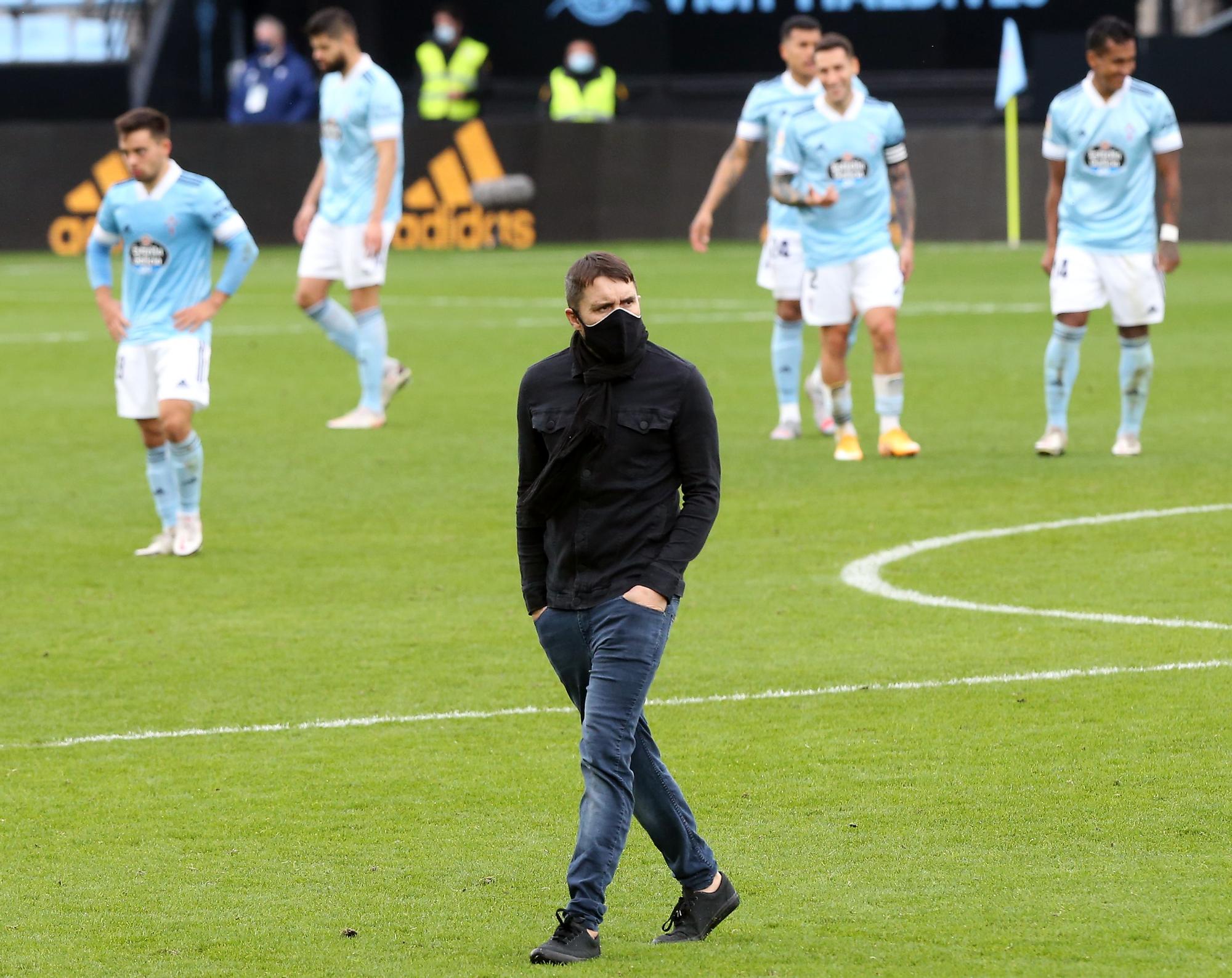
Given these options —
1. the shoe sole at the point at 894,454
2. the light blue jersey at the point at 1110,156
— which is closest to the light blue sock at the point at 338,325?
the shoe sole at the point at 894,454

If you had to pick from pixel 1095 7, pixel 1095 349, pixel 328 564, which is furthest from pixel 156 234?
pixel 1095 7

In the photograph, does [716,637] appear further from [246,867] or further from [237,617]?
[246,867]

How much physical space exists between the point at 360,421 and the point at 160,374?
522 cm

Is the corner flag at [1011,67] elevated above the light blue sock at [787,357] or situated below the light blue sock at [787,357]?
below

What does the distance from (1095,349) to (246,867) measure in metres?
15.1

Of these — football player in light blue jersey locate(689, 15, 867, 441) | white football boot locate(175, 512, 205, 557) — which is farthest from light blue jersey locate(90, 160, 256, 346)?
football player in light blue jersey locate(689, 15, 867, 441)

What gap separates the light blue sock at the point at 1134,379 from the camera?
13.5 m

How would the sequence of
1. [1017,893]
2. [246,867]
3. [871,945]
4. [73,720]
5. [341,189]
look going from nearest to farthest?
1. [871,945]
2. [1017,893]
3. [246,867]
4. [73,720]
5. [341,189]

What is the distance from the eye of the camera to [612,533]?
5457mm

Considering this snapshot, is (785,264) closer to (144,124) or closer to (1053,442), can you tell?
(1053,442)

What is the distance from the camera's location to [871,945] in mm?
5488

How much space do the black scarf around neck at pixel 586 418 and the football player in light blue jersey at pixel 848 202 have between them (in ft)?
26.8

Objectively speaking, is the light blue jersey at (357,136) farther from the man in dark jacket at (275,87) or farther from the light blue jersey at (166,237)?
the man in dark jacket at (275,87)

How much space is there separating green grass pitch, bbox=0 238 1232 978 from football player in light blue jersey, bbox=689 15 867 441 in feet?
1.09
